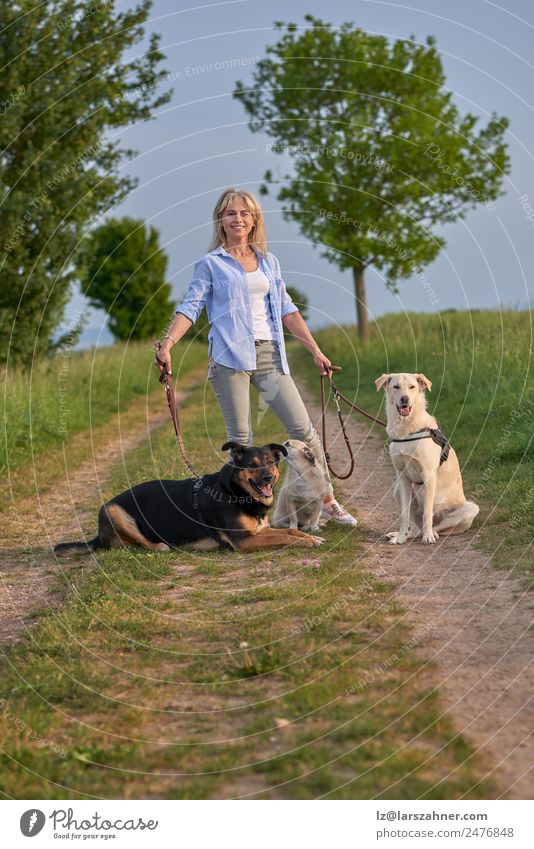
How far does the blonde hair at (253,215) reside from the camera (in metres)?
7.66

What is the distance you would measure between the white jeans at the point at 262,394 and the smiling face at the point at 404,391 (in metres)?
0.86

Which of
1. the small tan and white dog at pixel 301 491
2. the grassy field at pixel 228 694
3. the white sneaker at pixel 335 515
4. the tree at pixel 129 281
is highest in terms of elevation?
the tree at pixel 129 281

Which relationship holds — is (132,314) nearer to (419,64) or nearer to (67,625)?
(419,64)

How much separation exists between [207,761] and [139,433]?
45.3 ft

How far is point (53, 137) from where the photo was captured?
20828 mm

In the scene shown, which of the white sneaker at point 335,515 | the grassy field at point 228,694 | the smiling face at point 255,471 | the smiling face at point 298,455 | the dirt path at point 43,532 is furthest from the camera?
the white sneaker at point 335,515

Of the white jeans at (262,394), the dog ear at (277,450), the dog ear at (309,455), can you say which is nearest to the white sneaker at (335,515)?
the white jeans at (262,394)

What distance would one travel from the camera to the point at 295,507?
27.0 feet

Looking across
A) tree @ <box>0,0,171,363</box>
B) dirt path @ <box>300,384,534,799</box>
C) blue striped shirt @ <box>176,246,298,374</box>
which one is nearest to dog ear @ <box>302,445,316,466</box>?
dirt path @ <box>300,384,534,799</box>

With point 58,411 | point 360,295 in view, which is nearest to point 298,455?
point 58,411

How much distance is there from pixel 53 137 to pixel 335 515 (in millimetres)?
15554

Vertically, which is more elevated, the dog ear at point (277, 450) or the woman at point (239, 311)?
the woman at point (239, 311)

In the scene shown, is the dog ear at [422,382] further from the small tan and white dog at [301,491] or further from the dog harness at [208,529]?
the dog harness at [208,529]
